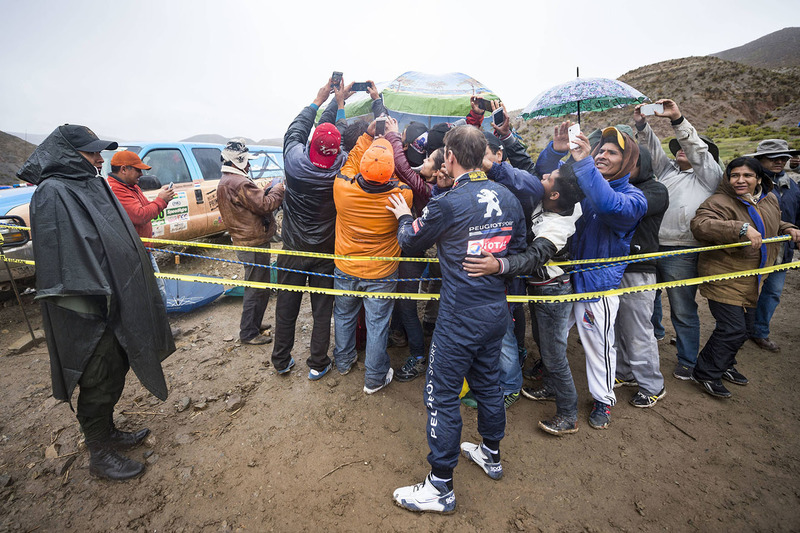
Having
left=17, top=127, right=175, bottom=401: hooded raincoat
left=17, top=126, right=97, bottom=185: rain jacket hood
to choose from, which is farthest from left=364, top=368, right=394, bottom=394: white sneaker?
left=17, top=126, right=97, bottom=185: rain jacket hood

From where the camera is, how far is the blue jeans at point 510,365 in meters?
2.97

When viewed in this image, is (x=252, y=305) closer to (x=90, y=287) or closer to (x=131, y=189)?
(x=131, y=189)

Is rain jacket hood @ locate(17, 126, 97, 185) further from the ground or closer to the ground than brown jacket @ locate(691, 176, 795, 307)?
further from the ground

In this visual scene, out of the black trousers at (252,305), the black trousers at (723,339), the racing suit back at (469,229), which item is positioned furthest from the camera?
the black trousers at (252,305)

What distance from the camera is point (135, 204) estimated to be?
3574 mm

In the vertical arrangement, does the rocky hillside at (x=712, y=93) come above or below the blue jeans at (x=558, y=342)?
above

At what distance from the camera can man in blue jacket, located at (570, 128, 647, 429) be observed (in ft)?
7.91

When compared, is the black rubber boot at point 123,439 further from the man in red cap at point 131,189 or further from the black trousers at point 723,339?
the black trousers at point 723,339

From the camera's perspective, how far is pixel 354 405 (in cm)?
311

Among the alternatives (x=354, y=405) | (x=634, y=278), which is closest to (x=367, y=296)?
(x=354, y=405)

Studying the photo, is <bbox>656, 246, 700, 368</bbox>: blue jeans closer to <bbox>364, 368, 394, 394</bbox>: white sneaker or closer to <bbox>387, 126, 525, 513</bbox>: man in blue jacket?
<bbox>387, 126, 525, 513</bbox>: man in blue jacket

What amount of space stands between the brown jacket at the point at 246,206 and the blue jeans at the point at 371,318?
1.27 m

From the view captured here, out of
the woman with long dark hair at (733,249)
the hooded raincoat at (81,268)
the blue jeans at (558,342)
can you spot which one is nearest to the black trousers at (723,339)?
the woman with long dark hair at (733,249)

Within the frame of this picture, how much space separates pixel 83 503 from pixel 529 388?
3.62 m
